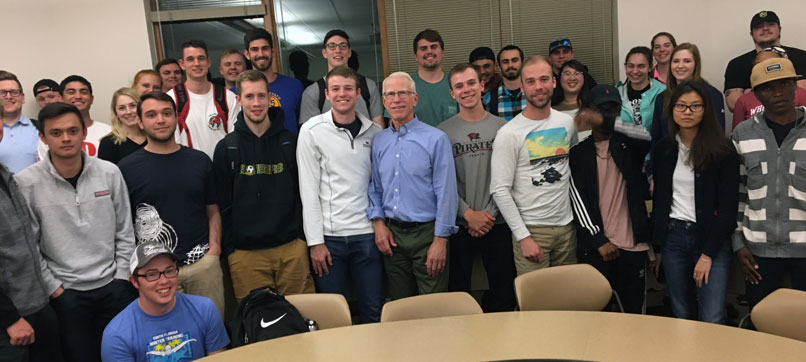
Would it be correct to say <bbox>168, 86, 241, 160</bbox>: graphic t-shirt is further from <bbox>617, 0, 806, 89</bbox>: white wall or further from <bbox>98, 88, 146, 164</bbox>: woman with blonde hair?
<bbox>617, 0, 806, 89</bbox>: white wall

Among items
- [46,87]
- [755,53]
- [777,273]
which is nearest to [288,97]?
[46,87]

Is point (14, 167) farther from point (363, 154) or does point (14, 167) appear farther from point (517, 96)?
point (517, 96)

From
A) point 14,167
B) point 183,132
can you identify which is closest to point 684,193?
point 183,132

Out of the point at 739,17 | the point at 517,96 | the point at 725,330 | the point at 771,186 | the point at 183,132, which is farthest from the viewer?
the point at 739,17

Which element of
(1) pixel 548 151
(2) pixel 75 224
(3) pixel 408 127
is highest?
(3) pixel 408 127

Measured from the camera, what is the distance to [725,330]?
1.95 metres

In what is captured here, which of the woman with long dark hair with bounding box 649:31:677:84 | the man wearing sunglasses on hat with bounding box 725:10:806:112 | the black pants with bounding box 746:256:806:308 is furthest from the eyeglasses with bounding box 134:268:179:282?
the man wearing sunglasses on hat with bounding box 725:10:806:112

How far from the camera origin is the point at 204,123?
3.63 m

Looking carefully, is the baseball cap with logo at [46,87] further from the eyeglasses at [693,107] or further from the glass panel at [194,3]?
the eyeglasses at [693,107]

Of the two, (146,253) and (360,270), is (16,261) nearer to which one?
(146,253)

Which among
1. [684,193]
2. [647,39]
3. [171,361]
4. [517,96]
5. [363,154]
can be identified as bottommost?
[171,361]

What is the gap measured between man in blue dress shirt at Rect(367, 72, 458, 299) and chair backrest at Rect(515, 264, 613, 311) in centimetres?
64

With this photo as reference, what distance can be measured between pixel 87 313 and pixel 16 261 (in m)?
0.42

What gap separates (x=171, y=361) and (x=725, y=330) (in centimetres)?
215
